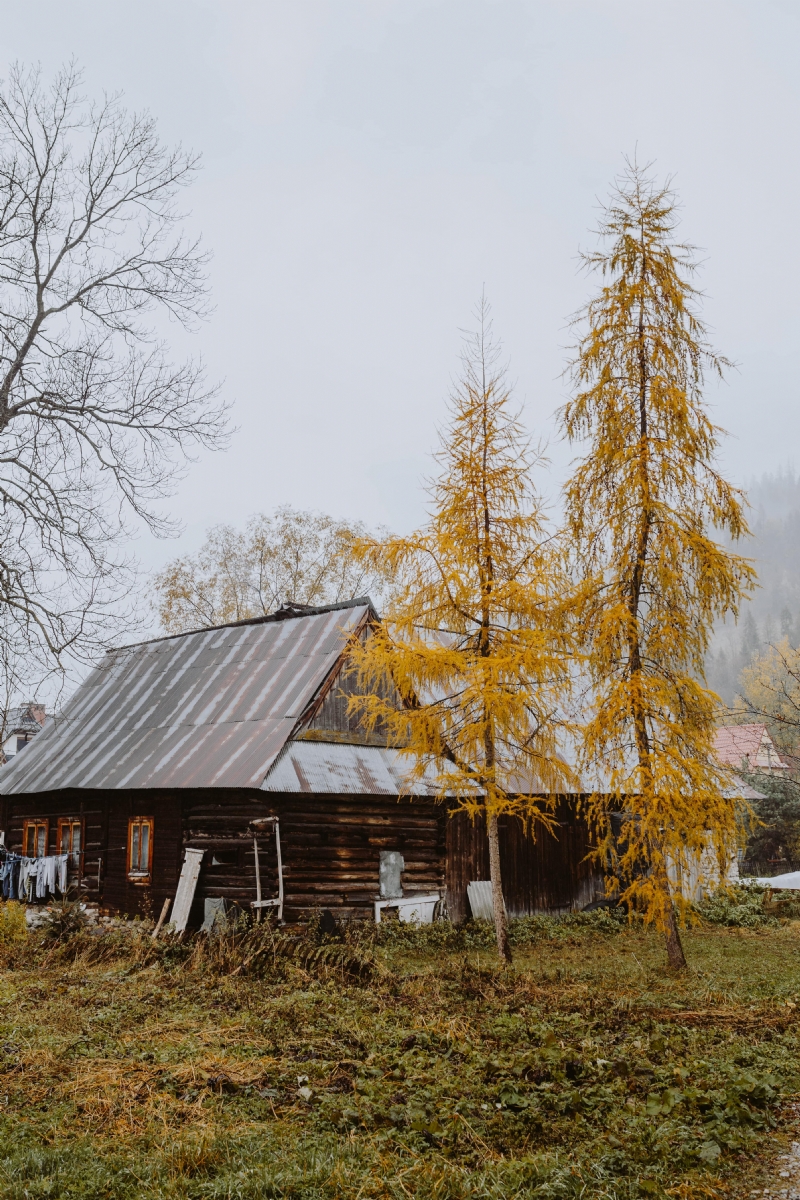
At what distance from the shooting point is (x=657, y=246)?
14.9 meters

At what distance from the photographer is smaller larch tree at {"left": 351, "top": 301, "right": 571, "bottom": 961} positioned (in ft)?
45.5

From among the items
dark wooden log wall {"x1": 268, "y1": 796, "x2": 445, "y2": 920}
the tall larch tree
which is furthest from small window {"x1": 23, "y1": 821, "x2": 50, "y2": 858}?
the tall larch tree

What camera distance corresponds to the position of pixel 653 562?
46.8 feet

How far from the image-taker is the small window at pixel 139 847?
1955cm

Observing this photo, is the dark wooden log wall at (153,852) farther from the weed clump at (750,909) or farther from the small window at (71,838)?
the weed clump at (750,909)

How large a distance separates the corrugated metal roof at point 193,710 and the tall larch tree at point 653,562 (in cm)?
647

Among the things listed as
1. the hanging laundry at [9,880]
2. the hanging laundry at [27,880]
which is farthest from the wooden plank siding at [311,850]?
the hanging laundry at [9,880]

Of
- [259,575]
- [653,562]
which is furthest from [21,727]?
[653,562]

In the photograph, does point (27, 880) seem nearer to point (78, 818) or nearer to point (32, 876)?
point (32, 876)

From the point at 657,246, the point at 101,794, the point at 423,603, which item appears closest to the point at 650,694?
the point at 423,603

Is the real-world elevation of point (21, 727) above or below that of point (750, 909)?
above

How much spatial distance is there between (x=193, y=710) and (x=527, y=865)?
8.59 m

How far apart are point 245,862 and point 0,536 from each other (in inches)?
296

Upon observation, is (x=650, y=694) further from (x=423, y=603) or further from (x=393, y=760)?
(x=393, y=760)
